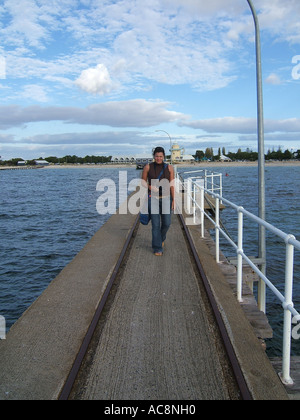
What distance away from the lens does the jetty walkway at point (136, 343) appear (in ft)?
11.0

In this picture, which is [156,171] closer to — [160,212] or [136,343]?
[160,212]

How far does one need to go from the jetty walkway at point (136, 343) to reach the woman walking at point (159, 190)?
40.7 inches

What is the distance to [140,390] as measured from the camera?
331 centimetres

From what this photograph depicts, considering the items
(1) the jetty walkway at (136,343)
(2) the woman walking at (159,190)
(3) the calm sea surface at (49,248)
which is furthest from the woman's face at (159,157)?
(3) the calm sea surface at (49,248)

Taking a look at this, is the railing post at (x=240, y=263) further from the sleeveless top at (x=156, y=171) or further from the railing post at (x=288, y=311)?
the sleeveless top at (x=156, y=171)

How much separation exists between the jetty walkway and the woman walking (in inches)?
40.7

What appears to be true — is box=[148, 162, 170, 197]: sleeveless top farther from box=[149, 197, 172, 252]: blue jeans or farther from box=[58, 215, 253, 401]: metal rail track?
box=[58, 215, 253, 401]: metal rail track

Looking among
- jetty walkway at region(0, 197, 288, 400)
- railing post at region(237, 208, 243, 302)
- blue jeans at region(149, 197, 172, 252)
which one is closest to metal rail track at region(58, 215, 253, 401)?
jetty walkway at region(0, 197, 288, 400)

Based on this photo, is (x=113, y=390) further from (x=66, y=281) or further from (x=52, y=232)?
(x=52, y=232)

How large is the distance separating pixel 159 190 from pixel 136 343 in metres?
3.71

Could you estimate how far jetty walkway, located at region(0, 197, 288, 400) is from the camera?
3.34 metres

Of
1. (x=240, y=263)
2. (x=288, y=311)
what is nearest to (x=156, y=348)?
(x=288, y=311)

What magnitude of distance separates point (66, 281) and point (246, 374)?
3.63 m
